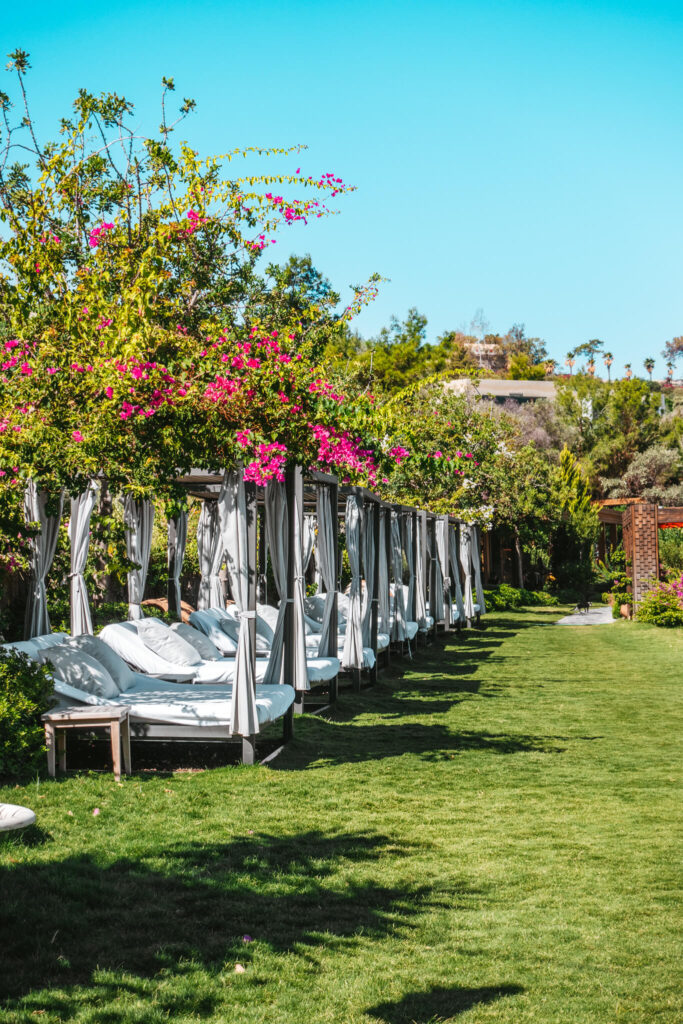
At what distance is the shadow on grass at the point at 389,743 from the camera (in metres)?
8.37

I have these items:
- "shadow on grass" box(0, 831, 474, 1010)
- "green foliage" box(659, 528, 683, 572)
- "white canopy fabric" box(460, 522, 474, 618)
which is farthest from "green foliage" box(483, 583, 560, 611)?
"shadow on grass" box(0, 831, 474, 1010)

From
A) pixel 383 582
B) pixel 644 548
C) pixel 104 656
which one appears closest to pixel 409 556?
pixel 383 582

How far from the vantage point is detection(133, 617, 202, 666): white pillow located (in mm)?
10430

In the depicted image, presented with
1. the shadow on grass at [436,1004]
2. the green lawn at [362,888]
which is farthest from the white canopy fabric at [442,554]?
the shadow on grass at [436,1004]

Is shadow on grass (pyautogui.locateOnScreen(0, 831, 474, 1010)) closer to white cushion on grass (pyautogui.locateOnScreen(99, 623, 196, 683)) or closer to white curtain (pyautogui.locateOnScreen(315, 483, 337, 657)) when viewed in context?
white cushion on grass (pyautogui.locateOnScreen(99, 623, 196, 683))

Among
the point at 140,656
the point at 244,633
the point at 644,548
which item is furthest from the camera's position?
the point at 644,548

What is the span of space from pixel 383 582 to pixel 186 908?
388 inches

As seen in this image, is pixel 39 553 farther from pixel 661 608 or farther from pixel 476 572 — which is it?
pixel 661 608

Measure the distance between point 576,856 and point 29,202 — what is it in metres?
8.85

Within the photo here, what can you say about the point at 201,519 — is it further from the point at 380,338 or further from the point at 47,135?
the point at 380,338

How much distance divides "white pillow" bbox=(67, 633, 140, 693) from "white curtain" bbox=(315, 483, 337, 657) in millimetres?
3218

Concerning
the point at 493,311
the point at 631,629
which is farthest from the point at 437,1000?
the point at 493,311

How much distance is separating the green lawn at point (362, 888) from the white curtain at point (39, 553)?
134 inches

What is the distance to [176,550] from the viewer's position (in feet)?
50.0
